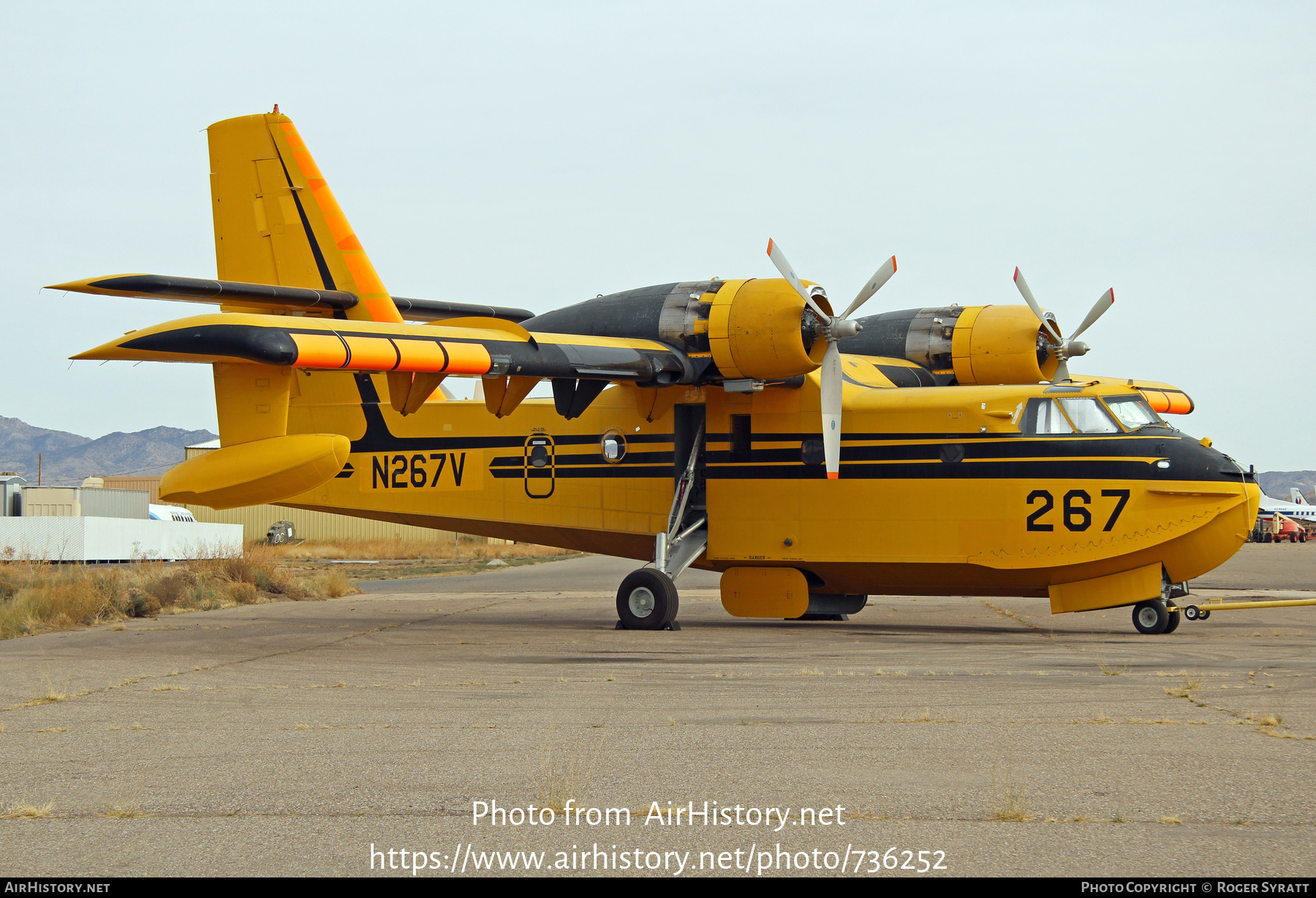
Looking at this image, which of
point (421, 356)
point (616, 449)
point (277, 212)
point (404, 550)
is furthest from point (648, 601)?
point (404, 550)

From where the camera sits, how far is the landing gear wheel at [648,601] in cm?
1752

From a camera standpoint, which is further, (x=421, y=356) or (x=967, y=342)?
(x=967, y=342)

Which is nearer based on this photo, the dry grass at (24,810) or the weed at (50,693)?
the dry grass at (24,810)

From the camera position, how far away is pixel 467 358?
15148mm

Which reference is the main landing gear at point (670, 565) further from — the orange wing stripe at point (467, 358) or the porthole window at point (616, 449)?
the orange wing stripe at point (467, 358)

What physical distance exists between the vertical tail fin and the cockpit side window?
1100 centimetres

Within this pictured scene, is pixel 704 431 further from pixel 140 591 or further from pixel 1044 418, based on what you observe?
pixel 140 591

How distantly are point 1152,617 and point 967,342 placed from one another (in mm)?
5921

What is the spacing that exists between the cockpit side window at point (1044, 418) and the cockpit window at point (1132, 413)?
0.67 meters

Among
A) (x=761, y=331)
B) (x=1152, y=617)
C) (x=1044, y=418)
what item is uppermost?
(x=761, y=331)

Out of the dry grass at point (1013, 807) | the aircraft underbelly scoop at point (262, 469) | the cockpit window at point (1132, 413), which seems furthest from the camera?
the cockpit window at point (1132, 413)

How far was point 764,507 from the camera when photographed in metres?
18.4

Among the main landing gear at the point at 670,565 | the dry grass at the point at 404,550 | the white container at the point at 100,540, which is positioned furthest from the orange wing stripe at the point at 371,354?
the dry grass at the point at 404,550
